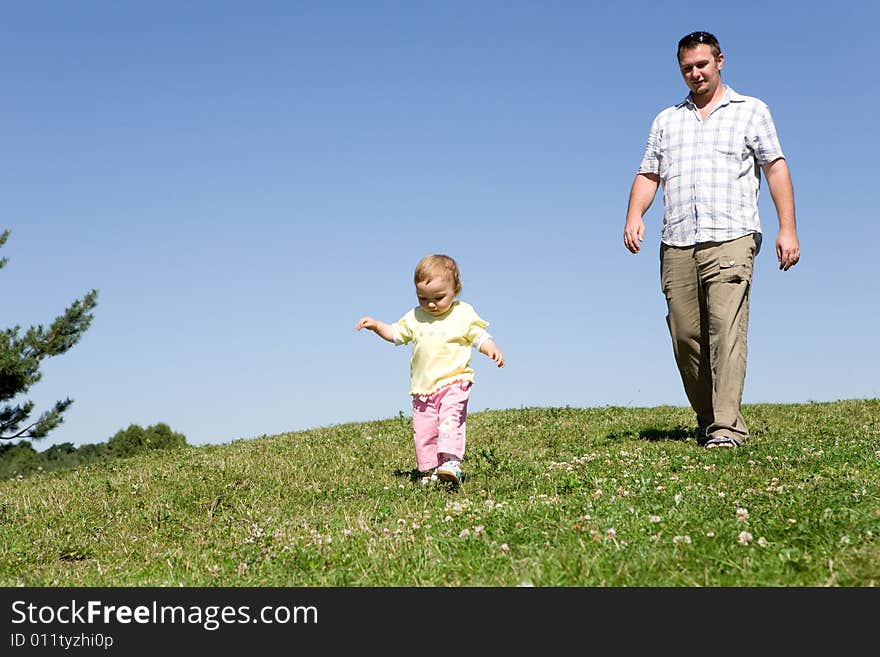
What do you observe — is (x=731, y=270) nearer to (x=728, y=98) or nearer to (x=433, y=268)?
(x=728, y=98)

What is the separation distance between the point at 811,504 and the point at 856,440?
5.72 meters

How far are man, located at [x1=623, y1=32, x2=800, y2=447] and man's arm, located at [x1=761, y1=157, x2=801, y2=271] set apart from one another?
13mm

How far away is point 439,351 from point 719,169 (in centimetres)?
463

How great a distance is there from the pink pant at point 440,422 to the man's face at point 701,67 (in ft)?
17.3

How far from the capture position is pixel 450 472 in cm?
938

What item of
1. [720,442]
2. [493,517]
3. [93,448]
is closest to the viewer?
[493,517]

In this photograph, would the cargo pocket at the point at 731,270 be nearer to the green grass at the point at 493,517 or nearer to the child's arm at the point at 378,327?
the green grass at the point at 493,517

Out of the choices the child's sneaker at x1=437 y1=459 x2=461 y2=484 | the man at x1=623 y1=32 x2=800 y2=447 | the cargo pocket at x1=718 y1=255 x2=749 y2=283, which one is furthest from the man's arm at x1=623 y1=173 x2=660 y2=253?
the child's sneaker at x1=437 y1=459 x2=461 y2=484

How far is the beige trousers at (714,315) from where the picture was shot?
11.5 m

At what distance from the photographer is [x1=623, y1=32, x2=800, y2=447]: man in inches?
455

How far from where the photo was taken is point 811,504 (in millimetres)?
6746

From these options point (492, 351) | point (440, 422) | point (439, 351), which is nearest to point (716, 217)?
point (492, 351)

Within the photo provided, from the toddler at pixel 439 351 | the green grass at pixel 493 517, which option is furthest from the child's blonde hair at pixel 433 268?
the green grass at pixel 493 517

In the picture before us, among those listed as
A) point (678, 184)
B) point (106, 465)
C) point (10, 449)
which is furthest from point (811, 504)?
point (10, 449)
